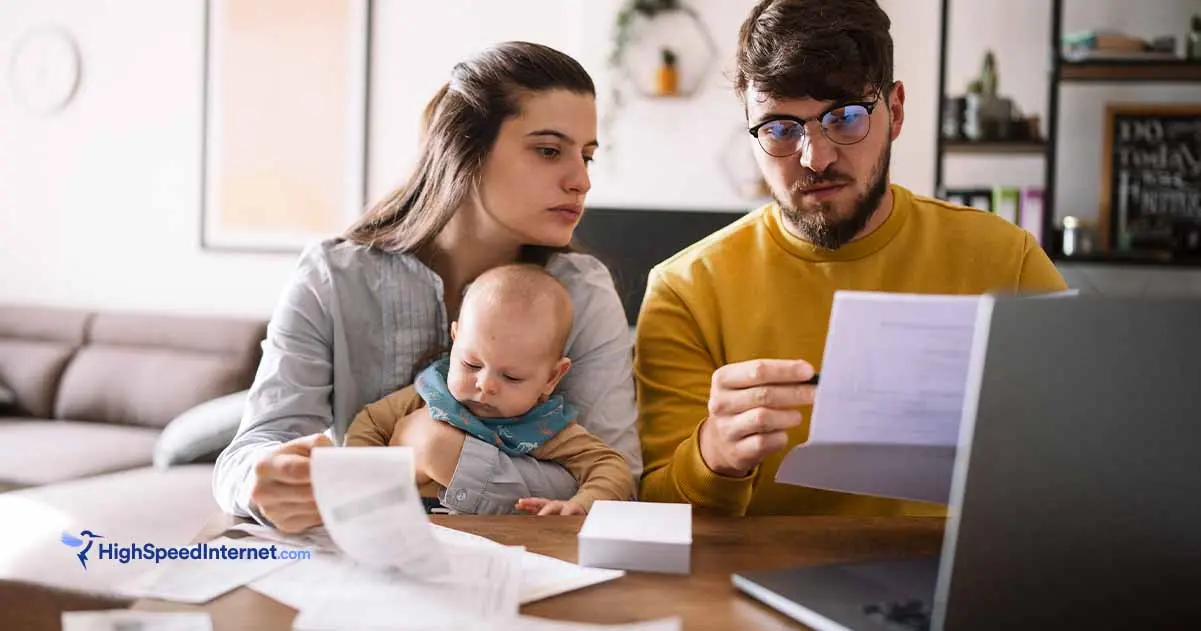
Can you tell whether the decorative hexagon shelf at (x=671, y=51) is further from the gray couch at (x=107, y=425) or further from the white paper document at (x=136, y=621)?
the white paper document at (x=136, y=621)

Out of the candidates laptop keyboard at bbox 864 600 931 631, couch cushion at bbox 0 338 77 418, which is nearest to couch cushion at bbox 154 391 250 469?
couch cushion at bbox 0 338 77 418

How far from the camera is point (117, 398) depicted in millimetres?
3705

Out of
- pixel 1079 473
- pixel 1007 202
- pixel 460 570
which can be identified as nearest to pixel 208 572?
pixel 460 570

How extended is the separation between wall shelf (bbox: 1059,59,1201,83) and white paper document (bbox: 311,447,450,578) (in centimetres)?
301

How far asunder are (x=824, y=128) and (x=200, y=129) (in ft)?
11.4

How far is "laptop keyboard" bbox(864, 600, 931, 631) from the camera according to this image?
2.55 feet

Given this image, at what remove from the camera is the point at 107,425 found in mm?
3715

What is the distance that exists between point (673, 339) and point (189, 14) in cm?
348

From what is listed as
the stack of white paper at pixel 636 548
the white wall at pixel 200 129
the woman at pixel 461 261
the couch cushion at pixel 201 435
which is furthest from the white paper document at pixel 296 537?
the white wall at pixel 200 129

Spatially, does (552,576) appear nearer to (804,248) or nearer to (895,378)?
(895,378)

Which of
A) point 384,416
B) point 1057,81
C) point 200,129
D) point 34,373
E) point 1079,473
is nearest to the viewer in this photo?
point 1079,473

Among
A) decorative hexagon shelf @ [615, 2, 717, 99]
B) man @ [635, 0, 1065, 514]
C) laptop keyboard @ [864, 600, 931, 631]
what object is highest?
decorative hexagon shelf @ [615, 2, 717, 99]

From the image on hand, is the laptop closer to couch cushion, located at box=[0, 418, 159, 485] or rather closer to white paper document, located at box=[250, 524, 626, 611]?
white paper document, located at box=[250, 524, 626, 611]

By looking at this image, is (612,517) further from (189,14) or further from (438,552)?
(189,14)
